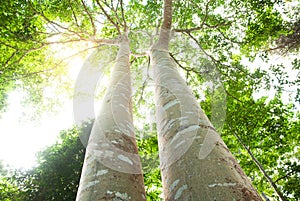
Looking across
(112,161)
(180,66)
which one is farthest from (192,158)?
(180,66)

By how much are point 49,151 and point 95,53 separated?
3.94 meters

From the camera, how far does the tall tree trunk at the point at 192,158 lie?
1061 mm

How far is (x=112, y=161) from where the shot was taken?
5.01 feet

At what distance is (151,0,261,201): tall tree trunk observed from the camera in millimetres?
1061

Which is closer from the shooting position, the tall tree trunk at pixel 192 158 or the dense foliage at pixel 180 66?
the tall tree trunk at pixel 192 158

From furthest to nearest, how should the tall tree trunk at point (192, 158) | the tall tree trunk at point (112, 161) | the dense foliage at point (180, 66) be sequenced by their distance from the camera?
the dense foliage at point (180, 66), the tall tree trunk at point (112, 161), the tall tree trunk at point (192, 158)

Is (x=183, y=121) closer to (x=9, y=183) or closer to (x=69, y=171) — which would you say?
(x=69, y=171)

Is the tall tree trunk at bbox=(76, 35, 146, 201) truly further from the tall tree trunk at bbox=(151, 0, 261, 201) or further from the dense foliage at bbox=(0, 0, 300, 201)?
the dense foliage at bbox=(0, 0, 300, 201)

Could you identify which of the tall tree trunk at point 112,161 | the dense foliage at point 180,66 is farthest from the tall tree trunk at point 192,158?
the dense foliage at point 180,66

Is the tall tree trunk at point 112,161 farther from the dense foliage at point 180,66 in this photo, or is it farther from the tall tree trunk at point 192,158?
the dense foliage at point 180,66

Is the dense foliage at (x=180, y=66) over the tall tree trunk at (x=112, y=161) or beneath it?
over

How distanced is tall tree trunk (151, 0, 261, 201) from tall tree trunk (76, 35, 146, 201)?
0.23 meters

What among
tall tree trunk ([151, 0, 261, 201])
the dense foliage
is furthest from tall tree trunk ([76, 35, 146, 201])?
the dense foliage

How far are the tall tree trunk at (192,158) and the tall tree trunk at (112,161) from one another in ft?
0.77
